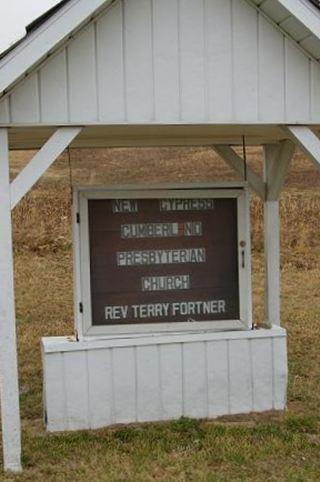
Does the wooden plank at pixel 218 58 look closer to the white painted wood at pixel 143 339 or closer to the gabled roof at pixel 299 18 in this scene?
the gabled roof at pixel 299 18

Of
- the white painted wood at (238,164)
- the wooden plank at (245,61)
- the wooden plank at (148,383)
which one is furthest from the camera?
the white painted wood at (238,164)

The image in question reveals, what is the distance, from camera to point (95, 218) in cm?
684

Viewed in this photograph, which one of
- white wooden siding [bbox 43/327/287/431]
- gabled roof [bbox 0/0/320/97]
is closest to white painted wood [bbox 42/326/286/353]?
white wooden siding [bbox 43/327/287/431]

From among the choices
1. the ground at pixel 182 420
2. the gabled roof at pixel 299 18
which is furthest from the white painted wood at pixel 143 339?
the gabled roof at pixel 299 18

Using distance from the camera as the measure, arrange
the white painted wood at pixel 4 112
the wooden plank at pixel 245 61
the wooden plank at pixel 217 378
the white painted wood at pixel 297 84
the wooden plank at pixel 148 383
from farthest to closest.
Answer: the wooden plank at pixel 217 378 < the wooden plank at pixel 148 383 < the white painted wood at pixel 297 84 < the wooden plank at pixel 245 61 < the white painted wood at pixel 4 112

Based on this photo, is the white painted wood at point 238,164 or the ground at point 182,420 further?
the white painted wood at point 238,164

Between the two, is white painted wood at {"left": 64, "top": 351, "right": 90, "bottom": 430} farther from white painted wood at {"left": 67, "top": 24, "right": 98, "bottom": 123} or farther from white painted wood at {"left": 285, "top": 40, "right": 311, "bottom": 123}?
white painted wood at {"left": 285, "top": 40, "right": 311, "bottom": 123}

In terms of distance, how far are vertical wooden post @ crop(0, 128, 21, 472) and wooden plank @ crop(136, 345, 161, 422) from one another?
Result: 137 cm

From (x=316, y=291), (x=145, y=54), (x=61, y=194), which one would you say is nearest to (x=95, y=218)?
(x=145, y=54)

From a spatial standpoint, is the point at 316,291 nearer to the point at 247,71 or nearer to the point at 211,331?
the point at 211,331

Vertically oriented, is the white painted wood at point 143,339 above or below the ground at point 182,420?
above

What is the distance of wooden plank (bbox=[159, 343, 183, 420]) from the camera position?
22.0 ft

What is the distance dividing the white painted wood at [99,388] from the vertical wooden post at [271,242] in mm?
2268

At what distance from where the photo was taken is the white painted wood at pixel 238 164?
7816 millimetres
